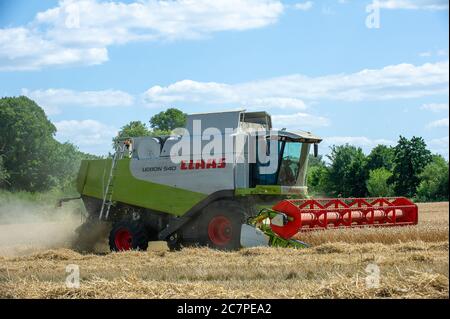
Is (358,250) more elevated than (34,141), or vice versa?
(34,141)

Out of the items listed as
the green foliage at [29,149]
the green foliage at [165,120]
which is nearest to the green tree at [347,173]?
the green foliage at [165,120]

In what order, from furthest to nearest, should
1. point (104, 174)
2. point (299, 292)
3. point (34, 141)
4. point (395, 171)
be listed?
point (395, 171) < point (34, 141) < point (104, 174) < point (299, 292)

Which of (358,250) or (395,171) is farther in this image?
(395,171)

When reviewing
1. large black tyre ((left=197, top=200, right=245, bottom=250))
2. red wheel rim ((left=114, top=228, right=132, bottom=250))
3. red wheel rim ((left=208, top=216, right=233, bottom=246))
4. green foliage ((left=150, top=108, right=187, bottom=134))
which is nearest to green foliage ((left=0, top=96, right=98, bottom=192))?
green foliage ((left=150, top=108, right=187, bottom=134))

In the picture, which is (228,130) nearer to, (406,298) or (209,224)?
(209,224)

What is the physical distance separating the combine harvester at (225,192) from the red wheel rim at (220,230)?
2 cm

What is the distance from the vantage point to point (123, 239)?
55.8ft

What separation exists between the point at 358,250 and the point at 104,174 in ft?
24.9

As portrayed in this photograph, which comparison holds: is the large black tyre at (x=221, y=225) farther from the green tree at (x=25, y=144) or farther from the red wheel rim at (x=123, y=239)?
the green tree at (x=25, y=144)

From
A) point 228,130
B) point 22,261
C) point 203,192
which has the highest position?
point 228,130

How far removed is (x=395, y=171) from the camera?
4875cm

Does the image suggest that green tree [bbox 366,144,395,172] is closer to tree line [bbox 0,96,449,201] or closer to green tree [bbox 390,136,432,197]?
tree line [bbox 0,96,449,201]

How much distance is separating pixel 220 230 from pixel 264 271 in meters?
5.82

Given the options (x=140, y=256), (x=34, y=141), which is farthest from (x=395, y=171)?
(x=140, y=256)
